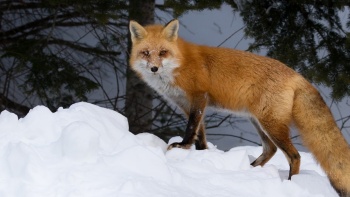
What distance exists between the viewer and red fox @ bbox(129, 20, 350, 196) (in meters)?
3.82

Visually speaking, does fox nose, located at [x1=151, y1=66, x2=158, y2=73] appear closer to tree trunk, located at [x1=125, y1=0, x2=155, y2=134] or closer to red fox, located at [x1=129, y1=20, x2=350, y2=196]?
red fox, located at [x1=129, y1=20, x2=350, y2=196]

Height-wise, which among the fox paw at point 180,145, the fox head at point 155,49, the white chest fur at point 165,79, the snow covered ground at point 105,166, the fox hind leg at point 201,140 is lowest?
the snow covered ground at point 105,166

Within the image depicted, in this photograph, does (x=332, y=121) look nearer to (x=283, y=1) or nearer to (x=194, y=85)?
(x=194, y=85)

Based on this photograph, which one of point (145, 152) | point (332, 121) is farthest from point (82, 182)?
point (332, 121)

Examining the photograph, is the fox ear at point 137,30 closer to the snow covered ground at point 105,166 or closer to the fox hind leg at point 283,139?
the snow covered ground at point 105,166

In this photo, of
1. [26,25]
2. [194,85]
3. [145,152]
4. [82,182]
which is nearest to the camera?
[82,182]

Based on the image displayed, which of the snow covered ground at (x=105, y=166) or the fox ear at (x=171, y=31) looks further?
the fox ear at (x=171, y=31)

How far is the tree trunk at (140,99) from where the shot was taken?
6980 mm

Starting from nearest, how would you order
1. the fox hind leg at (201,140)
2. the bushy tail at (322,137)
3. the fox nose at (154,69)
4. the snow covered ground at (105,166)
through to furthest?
1. the snow covered ground at (105,166)
2. the bushy tail at (322,137)
3. the fox nose at (154,69)
4. the fox hind leg at (201,140)

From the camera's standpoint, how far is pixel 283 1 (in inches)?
272

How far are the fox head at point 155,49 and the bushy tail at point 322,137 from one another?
2.99 ft

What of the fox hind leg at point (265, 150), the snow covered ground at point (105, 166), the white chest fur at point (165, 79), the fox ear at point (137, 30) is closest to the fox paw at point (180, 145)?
the snow covered ground at point (105, 166)

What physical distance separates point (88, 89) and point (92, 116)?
318 cm

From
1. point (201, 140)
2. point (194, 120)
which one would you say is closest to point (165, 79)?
point (194, 120)
